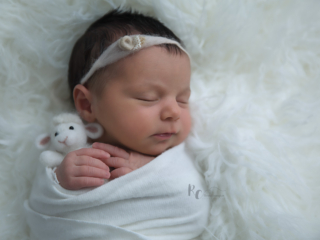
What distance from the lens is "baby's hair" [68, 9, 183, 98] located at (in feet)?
3.81

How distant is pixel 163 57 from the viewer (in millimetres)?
1131

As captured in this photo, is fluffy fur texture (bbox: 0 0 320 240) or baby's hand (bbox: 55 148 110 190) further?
fluffy fur texture (bbox: 0 0 320 240)

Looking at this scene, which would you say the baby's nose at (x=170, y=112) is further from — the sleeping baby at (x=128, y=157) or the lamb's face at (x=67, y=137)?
the lamb's face at (x=67, y=137)

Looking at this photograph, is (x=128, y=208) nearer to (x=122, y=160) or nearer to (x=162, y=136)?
(x=122, y=160)

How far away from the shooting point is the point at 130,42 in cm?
109

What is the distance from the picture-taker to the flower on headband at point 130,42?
1084 millimetres

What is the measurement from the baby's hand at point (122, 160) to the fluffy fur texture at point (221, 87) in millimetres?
256

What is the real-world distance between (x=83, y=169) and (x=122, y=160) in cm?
16

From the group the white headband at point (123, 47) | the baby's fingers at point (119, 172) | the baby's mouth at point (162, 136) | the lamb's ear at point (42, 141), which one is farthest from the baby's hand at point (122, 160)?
the white headband at point (123, 47)

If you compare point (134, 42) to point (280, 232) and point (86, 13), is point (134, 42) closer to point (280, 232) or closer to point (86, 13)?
point (86, 13)

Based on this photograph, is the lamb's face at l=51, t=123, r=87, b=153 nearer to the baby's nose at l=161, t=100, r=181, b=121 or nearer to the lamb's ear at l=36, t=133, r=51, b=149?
the lamb's ear at l=36, t=133, r=51, b=149

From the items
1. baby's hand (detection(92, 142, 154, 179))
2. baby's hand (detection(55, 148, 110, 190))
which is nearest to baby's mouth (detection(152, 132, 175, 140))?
baby's hand (detection(92, 142, 154, 179))

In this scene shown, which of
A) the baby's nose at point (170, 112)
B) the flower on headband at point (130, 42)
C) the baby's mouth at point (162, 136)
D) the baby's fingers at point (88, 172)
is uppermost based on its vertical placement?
the flower on headband at point (130, 42)

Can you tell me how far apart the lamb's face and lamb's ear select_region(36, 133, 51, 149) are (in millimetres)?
59
